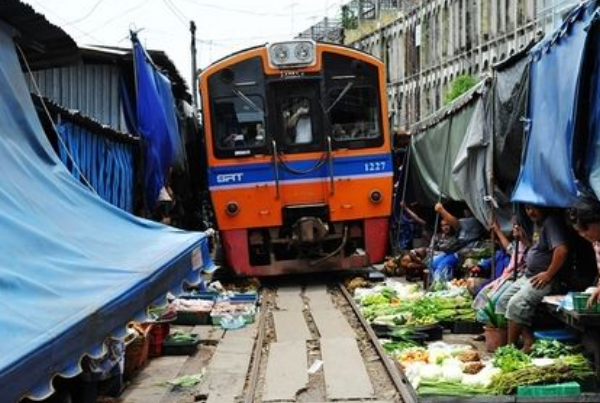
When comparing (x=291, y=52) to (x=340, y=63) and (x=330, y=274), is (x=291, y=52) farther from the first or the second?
(x=330, y=274)

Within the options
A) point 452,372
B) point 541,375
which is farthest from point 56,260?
point 541,375

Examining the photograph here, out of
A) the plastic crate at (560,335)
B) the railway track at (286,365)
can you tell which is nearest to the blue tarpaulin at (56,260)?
the railway track at (286,365)

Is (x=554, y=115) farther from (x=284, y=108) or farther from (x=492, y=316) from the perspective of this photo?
(x=284, y=108)

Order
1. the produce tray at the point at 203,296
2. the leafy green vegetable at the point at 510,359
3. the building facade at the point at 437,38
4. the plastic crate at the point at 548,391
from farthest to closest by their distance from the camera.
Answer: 1. the building facade at the point at 437,38
2. the produce tray at the point at 203,296
3. the leafy green vegetable at the point at 510,359
4. the plastic crate at the point at 548,391

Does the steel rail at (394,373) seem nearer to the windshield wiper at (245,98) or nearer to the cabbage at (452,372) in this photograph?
the cabbage at (452,372)

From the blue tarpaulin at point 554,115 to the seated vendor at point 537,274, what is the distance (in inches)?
9.4

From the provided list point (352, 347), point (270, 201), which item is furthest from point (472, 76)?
point (352, 347)

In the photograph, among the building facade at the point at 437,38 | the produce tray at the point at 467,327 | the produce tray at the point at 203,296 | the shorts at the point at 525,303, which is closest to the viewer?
the shorts at the point at 525,303

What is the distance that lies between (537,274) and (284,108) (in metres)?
5.99

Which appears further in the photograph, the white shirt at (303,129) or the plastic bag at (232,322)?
the white shirt at (303,129)

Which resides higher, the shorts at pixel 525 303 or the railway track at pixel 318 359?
the shorts at pixel 525 303

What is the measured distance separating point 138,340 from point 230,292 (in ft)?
15.9

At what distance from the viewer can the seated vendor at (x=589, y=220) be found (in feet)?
19.5

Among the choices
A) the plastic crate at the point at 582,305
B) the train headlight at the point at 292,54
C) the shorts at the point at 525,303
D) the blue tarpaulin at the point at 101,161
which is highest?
the train headlight at the point at 292,54
